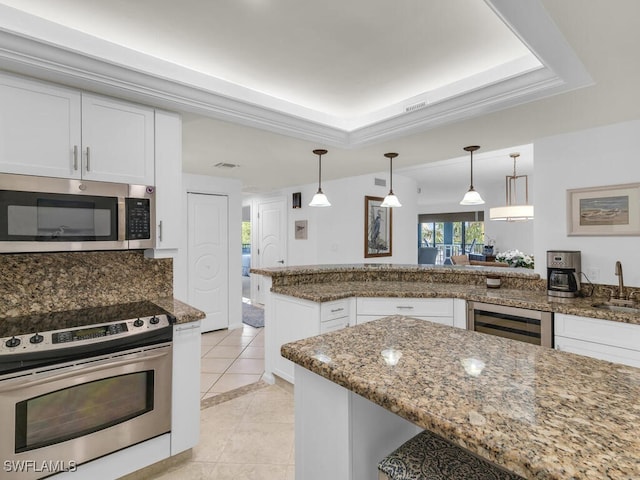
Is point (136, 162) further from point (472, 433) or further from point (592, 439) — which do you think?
point (592, 439)

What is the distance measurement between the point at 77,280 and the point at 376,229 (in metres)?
4.10

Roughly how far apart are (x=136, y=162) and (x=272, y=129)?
3.31ft

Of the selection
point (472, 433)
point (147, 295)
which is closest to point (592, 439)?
point (472, 433)

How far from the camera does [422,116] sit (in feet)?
8.31

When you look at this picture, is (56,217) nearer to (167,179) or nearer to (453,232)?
(167,179)

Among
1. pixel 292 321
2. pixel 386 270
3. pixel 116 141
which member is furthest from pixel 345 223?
pixel 116 141

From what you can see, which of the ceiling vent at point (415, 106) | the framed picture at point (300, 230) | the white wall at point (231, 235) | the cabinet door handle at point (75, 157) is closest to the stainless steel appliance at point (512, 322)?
the ceiling vent at point (415, 106)

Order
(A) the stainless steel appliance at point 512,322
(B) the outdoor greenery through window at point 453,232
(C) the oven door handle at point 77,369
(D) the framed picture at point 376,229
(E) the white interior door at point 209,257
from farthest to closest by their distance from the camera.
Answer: (B) the outdoor greenery through window at point 453,232
(D) the framed picture at point 376,229
(E) the white interior door at point 209,257
(A) the stainless steel appliance at point 512,322
(C) the oven door handle at point 77,369

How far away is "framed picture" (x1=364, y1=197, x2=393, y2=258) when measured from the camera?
5289mm

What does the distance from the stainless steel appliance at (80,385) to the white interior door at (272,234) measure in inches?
172

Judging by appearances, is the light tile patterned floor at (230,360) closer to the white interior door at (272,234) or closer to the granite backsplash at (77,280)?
the granite backsplash at (77,280)

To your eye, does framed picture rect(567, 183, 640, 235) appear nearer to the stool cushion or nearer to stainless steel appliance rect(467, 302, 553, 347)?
A: stainless steel appliance rect(467, 302, 553, 347)

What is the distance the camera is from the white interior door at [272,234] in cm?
631

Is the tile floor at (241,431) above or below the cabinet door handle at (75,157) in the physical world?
below
